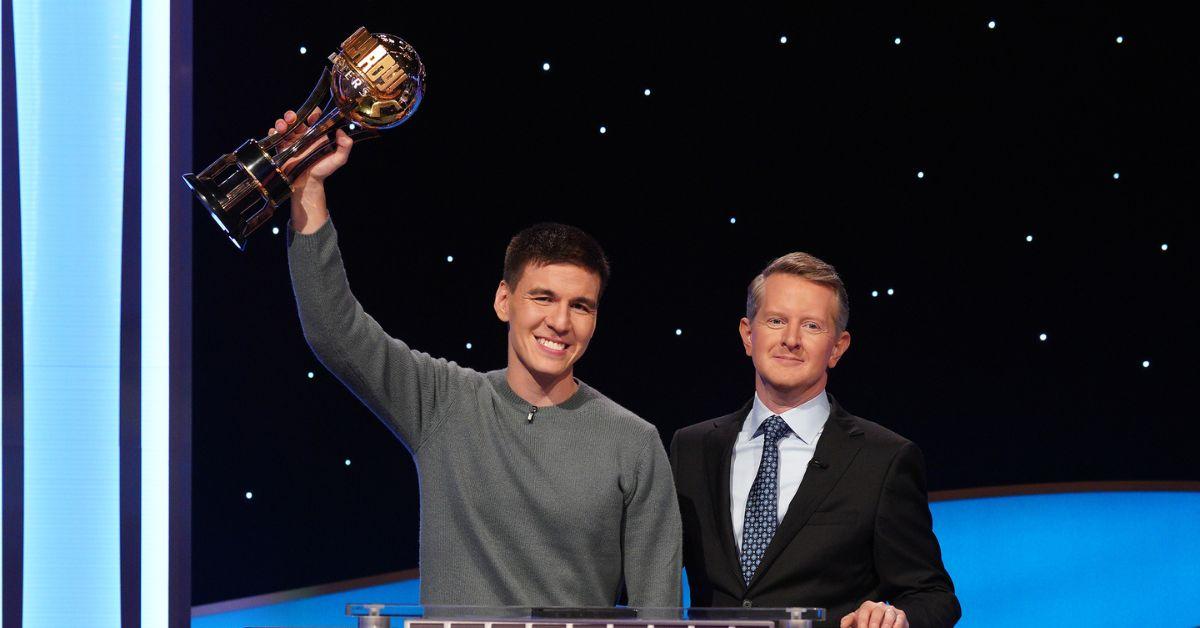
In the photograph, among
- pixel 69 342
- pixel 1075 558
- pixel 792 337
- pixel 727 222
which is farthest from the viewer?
pixel 727 222

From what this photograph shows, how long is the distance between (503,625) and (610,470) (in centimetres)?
60

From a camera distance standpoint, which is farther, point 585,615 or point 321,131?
point 321,131

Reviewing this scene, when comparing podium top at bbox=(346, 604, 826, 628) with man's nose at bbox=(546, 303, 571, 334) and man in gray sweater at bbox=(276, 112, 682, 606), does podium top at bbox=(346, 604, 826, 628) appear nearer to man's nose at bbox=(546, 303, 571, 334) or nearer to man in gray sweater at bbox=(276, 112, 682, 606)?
man in gray sweater at bbox=(276, 112, 682, 606)

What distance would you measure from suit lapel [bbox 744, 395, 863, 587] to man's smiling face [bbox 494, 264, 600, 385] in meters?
0.42

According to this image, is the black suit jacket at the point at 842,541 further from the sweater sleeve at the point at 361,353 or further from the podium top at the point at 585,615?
the podium top at the point at 585,615

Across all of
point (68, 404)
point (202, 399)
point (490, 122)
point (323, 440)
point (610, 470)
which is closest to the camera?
point (610, 470)

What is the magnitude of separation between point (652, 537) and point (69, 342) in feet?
4.46

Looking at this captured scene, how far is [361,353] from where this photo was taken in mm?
1781

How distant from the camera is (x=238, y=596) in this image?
4.00 m

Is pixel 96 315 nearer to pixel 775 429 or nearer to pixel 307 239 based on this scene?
pixel 307 239

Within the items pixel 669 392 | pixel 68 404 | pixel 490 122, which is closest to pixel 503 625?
pixel 68 404

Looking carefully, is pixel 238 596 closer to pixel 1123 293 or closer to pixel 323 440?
pixel 323 440

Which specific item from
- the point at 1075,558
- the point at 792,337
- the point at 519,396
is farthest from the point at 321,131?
the point at 1075,558

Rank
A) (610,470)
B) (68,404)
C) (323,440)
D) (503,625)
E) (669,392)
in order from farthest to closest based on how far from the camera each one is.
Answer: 1. (669,392)
2. (323,440)
3. (68,404)
4. (610,470)
5. (503,625)
